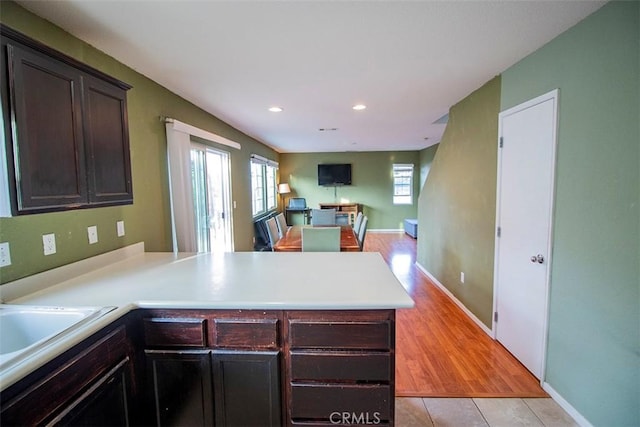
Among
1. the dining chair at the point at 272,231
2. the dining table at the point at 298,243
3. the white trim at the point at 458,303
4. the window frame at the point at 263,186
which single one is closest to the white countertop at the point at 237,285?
→ the dining table at the point at 298,243

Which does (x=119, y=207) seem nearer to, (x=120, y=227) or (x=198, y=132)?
(x=120, y=227)

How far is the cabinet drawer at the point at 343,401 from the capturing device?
4.80 feet

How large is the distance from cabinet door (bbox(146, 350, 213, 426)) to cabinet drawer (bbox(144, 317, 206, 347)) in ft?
0.15

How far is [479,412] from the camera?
1894 mm

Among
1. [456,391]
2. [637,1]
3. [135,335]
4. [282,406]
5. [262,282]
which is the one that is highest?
[637,1]

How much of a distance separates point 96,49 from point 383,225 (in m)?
7.93

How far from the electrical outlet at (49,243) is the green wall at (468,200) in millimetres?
3159

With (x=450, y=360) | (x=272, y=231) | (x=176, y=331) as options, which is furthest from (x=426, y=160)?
(x=176, y=331)

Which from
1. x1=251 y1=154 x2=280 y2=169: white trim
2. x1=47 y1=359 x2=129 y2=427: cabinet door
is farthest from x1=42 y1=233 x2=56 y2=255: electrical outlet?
x1=251 y1=154 x2=280 y2=169: white trim

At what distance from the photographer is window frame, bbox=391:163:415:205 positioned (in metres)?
8.91

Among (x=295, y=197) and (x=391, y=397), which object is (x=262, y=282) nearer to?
(x=391, y=397)

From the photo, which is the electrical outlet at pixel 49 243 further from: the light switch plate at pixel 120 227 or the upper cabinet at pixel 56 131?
the light switch plate at pixel 120 227

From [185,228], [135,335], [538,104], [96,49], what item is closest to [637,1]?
[538,104]

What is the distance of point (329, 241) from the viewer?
3.26m
